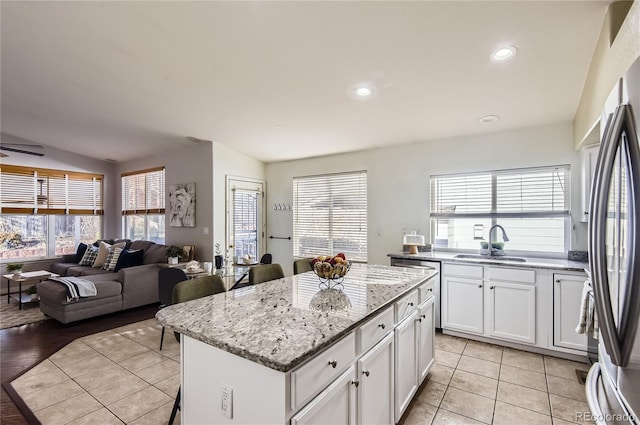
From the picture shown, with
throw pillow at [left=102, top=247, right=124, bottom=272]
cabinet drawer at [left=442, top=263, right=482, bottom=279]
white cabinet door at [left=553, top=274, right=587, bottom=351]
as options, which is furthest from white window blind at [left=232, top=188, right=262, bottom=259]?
white cabinet door at [left=553, top=274, right=587, bottom=351]

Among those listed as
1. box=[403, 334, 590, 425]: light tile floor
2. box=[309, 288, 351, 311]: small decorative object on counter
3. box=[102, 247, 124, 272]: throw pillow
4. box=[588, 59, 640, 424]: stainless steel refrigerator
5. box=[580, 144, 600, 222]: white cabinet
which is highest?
box=[580, 144, 600, 222]: white cabinet

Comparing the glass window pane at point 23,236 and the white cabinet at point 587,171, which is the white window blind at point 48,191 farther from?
the white cabinet at point 587,171

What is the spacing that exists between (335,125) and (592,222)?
344cm

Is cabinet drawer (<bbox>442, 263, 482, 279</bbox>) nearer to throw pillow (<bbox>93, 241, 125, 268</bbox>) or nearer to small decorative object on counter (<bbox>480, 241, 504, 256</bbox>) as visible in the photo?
small decorative object on counter (<bbox>480, 241, 504, 256</bbox>)

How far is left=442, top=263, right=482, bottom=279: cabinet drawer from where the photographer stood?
11.4 ft

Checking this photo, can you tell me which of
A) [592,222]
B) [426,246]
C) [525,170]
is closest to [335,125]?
[426,246]

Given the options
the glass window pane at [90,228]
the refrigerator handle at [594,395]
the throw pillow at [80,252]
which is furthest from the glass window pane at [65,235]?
the refrigerator handle at [594,395]

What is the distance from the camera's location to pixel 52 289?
13.4 ft

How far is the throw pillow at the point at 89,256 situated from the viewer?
19.0ft

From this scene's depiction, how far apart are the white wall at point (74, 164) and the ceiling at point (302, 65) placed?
1.78 metres

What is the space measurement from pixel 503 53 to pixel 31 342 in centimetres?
563

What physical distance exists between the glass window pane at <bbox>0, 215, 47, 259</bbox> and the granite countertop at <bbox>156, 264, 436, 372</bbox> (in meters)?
6.45

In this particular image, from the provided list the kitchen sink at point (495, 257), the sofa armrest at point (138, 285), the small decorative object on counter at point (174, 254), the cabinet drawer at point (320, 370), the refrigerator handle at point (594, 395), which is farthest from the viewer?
the small decorative object on counter at point (174, 254)

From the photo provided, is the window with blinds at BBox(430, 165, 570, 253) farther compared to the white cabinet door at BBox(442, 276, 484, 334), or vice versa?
the window with blinds at BBox(430, 165, 570, 253)
